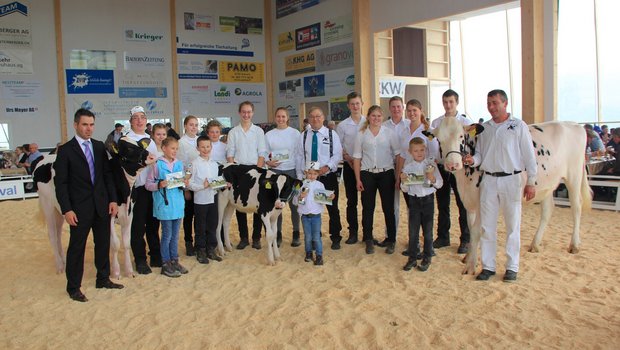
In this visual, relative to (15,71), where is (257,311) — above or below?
below

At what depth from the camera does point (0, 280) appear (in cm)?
542

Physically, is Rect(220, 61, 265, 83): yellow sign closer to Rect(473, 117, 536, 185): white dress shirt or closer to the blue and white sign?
the blue and white sign

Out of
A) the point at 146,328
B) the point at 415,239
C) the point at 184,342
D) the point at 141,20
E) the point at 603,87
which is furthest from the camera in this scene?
the point at 141,20

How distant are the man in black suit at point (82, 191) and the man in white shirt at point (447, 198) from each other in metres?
3.60

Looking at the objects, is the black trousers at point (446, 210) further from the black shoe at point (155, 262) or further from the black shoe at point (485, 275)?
the black shoe at point (155, 262)

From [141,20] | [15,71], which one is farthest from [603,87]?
[15,71]

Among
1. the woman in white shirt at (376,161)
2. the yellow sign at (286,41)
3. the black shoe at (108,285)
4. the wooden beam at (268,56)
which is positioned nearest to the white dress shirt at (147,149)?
the black shoe at (108,285)

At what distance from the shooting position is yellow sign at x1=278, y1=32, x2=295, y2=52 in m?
17.3

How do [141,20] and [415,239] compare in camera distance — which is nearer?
[415,239]

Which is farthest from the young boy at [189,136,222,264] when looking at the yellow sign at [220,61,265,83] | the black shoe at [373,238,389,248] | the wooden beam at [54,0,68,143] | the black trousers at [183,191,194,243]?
the yellow sign at [220,61,265,83]

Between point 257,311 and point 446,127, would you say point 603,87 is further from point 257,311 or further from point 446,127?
point 257,311

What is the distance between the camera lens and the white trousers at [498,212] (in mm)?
4621

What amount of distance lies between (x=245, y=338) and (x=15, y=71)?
14.0 meters

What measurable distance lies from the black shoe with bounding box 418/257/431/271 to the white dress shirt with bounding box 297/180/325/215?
4.07 ft
